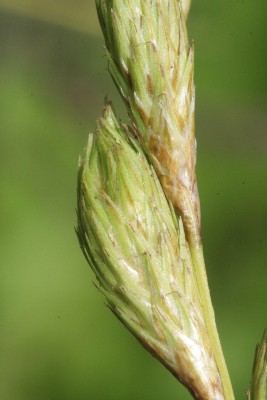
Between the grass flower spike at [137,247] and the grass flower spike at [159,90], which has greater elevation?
the grass flower spike at [159,90]

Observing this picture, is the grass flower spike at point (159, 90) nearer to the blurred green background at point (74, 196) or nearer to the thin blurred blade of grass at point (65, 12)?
the blurred green background at point (74, 196)

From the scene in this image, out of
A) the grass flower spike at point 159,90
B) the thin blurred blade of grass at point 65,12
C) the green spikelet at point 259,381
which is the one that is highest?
the thin blurred blade of grass at point 65,12

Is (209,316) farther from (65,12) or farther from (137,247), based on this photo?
(65,12)

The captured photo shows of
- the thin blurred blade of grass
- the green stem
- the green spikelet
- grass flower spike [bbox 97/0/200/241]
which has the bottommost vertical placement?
the green spikelet

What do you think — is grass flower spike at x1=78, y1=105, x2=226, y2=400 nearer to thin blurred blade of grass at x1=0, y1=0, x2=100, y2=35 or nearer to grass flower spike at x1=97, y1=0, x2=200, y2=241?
grass flower spike at x1=97, y1=0, x2=200, y2=241

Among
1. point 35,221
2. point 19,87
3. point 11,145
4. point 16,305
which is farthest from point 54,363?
point 19,87

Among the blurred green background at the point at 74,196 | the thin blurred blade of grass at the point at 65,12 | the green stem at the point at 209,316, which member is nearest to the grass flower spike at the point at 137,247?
the green stem at the point at 209,316

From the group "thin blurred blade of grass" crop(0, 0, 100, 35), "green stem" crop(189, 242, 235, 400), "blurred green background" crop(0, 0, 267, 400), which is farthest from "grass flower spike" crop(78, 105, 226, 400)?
"thin blurred blade of grass" crop(0, 0, 100, 35)
